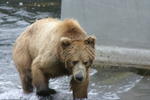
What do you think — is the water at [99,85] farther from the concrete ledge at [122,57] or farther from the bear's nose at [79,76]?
the bear's nose at [79,76]

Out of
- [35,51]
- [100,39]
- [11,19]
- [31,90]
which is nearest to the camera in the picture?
[35,51]

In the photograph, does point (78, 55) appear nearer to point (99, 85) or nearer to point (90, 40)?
point (90, 40)

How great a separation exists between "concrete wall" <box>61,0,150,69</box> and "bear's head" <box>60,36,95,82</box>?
283 cm

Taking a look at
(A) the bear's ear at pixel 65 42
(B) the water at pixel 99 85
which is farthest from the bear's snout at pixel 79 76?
(B) the water at pixel 99 85

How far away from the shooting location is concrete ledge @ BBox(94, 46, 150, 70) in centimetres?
969

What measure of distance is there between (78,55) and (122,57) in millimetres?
3043

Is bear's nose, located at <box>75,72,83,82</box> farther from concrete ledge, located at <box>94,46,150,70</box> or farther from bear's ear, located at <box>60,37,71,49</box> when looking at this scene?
concrete ledge, located at <box>94,46,150,70</box>

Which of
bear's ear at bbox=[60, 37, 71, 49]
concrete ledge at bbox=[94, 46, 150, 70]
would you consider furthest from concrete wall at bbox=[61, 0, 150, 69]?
bear's ear at bbox=[60, 37, 71, 49]

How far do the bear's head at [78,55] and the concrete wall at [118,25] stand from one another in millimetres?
2828

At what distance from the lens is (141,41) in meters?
9.77

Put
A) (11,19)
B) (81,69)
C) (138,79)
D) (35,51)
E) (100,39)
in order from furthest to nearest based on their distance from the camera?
(11,19) < (100,39) < (138,79) < (35,51) < (81,69)

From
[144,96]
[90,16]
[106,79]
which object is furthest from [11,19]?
[144,96]

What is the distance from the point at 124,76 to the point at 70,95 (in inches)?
53.9

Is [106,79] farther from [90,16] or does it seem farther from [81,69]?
[81,69]
